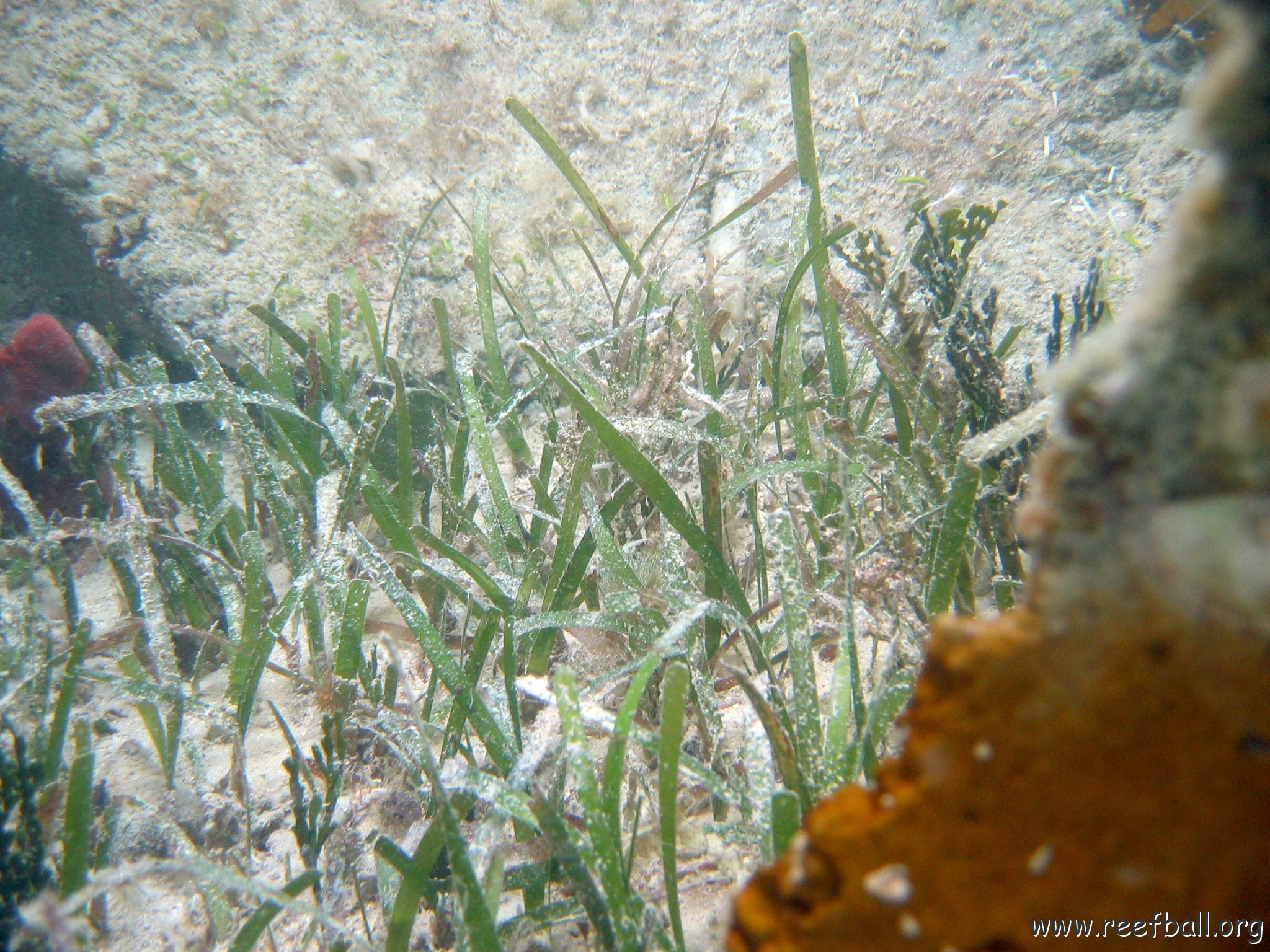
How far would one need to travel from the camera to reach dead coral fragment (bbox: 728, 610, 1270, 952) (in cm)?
55

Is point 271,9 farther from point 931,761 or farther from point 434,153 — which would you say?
point 931,761

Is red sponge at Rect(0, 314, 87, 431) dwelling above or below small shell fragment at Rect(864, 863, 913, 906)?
above

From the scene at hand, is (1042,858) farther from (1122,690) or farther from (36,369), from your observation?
(36,369)

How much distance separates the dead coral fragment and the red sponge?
14.6 feet

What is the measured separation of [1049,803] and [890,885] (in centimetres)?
18

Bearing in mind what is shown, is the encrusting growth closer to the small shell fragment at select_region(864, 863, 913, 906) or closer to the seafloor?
the small shell fragment at select_region(864, 863, 913, 906)

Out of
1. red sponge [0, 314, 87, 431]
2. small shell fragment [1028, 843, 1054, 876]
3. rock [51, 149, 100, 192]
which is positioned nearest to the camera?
small shell fragment [1028, 843, 1054, 876]

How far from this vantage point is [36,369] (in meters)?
3.45

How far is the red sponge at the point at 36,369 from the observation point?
332 centimetres

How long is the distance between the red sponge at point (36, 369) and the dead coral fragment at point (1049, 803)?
4455 millimetres

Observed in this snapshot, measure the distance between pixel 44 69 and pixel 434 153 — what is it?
10.0 ft

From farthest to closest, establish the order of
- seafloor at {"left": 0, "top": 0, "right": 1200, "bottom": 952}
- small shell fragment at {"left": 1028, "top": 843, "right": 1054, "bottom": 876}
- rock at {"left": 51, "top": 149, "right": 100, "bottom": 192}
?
rock at {"left": 51, "top": 149, "right": 100, "bottom": 192}, seafloor at {"left": 0, "top": 0, "right": 1200, "bottom": 952}, small shell fragment at {"left": 1028, "top": 843, "right": 1054, "bottom": 876}

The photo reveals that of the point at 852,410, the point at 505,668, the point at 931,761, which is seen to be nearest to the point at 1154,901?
the point at 931,761

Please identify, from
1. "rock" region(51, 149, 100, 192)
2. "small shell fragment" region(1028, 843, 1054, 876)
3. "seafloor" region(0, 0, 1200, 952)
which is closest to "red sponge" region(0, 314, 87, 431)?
"seafloor" region(0, 0, 1200, 952)
